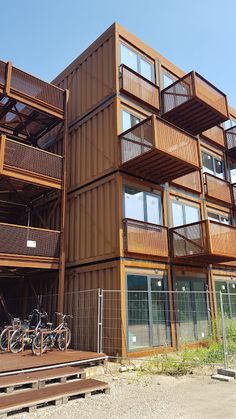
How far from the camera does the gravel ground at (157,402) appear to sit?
6.03 meters

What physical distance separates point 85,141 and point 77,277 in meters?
5.61

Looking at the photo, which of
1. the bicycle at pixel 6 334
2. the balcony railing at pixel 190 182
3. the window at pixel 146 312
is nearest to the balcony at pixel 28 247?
the bicycle at pixel 6 334

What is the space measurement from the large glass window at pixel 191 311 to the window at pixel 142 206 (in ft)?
8.68

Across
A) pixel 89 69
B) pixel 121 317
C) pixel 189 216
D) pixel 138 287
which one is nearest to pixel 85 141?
pixel 89 69

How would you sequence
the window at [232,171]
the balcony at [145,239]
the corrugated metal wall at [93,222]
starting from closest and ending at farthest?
the balcony at [145,239] → the corrugated metal wall at [93,222] → the window at [232,171]

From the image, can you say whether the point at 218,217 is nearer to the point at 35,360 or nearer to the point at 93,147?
the point at 93,147

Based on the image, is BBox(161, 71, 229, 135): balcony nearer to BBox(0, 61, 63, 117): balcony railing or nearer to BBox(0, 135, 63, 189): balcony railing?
BBox(0, 61, 63, 117): balcony railing

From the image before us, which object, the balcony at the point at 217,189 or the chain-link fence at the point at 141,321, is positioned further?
the balcony at the point at 217,189

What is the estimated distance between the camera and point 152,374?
9203mm

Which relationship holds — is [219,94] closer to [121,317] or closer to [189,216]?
[189,216]

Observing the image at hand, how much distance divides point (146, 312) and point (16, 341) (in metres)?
4.25

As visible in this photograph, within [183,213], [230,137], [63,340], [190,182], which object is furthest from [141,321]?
[230,137]

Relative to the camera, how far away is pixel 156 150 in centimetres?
1183

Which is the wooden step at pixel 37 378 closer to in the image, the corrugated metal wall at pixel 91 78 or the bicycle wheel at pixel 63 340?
the bicycle wheel at pixel 63 340
